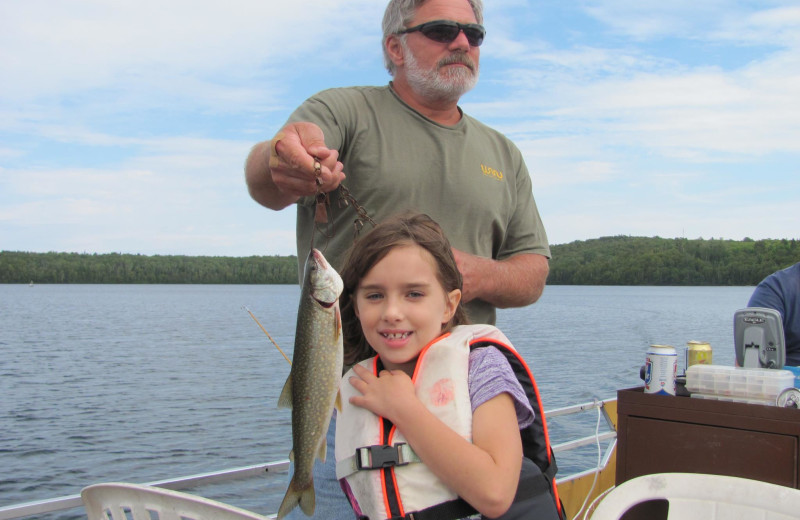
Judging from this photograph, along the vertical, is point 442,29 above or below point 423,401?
above

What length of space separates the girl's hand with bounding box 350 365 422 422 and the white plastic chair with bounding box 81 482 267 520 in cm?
53

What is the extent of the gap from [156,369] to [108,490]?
919 inches

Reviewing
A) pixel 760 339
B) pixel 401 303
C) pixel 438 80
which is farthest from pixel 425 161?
pixel 760 339

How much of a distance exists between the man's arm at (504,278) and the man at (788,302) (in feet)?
6.47

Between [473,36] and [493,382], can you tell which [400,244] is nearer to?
[493,382]

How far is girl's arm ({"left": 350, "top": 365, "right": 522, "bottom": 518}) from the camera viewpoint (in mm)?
1984

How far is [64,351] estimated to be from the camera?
28.3 meters

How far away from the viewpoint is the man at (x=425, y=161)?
2834 millimetres

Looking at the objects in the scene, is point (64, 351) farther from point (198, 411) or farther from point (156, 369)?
point (198, 411)

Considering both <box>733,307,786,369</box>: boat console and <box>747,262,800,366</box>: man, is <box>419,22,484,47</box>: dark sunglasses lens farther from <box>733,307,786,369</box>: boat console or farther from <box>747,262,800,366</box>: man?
<box>747,262,800,366</box>: man

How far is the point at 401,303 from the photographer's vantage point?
2312 millimetres

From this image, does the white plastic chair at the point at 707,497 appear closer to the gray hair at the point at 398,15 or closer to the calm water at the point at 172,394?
the gray hair at the point at 398,15

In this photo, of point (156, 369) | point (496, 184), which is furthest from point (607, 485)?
point (156, 369)

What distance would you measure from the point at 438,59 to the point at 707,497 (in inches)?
86.6
